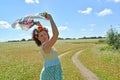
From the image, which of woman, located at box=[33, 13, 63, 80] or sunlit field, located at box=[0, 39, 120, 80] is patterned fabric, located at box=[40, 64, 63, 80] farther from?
sunlit field, located at box=[0, 39, 120, 80]

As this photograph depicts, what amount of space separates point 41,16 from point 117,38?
62.2 metres

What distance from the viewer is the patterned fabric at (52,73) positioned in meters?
6.39

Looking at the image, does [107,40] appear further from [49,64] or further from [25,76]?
[49,64]

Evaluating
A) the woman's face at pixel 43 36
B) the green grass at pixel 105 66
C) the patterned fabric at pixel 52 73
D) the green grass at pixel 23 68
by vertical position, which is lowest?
the green grass at pixel 105 66

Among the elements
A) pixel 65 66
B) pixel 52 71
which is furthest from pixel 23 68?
pixel 52 71

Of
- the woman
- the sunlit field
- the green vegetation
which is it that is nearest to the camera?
the woman

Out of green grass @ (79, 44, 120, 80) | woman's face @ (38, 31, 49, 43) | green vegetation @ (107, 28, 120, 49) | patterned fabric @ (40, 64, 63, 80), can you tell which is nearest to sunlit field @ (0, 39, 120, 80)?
green grass @ (79, 44, 120, 80)

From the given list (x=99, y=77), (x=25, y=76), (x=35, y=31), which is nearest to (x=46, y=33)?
A: (x=35, y=31)

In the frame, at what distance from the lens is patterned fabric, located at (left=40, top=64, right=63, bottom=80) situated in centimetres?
639

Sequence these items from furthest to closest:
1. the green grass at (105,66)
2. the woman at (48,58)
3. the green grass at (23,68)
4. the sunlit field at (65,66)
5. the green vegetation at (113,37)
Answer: the green vegetation at (113,37), the green grass at (105,66), the sunlit field at (65,66), the green grass at (23,68), the woman at (48,58)

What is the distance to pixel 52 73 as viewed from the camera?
A: 6387mm

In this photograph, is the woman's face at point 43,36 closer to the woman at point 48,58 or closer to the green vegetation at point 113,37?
the woman at point 48,58

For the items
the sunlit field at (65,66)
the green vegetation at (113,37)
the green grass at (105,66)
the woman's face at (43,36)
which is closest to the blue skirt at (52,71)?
the woman's face at (43,36)

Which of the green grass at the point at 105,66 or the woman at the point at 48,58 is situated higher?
the woman at the point at 48,58
